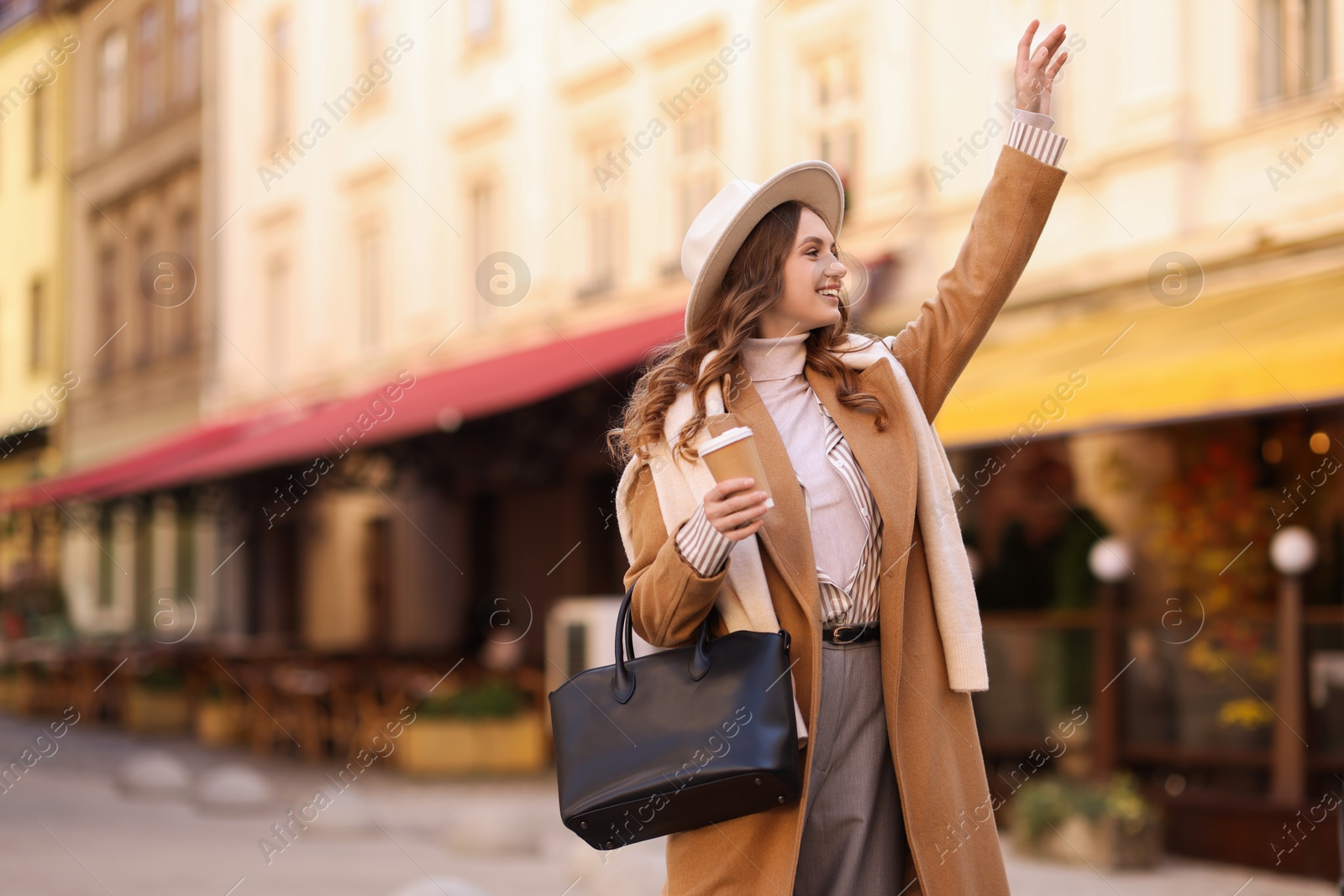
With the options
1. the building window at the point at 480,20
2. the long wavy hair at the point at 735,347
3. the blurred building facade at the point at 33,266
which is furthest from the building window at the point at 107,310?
the long wavy hair at the point at 735,347

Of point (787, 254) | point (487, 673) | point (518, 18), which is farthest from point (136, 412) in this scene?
point (787, 254)

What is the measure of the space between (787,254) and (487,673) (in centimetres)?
1171

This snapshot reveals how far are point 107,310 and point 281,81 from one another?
803cm

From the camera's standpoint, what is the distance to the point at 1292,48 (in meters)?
9.82

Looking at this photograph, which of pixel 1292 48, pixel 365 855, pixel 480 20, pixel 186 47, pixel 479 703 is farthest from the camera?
pixel 186 47

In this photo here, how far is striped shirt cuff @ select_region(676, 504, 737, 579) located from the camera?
255cm

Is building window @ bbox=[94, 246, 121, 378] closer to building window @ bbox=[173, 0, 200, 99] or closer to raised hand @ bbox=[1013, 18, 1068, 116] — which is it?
→ building window @ bbox=[173, 0, 200, 99]

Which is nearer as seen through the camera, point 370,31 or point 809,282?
point 809,282

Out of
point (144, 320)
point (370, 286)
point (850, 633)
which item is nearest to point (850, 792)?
point (850, 633)

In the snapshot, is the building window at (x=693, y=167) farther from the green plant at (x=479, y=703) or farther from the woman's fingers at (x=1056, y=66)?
the woman's fingers at (x=1056, y=66)

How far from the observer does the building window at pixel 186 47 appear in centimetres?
2548

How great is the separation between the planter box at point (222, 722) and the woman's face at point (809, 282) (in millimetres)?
14388

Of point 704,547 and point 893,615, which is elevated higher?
point 704,547

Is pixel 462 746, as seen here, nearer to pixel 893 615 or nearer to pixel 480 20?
pixel 480 20
